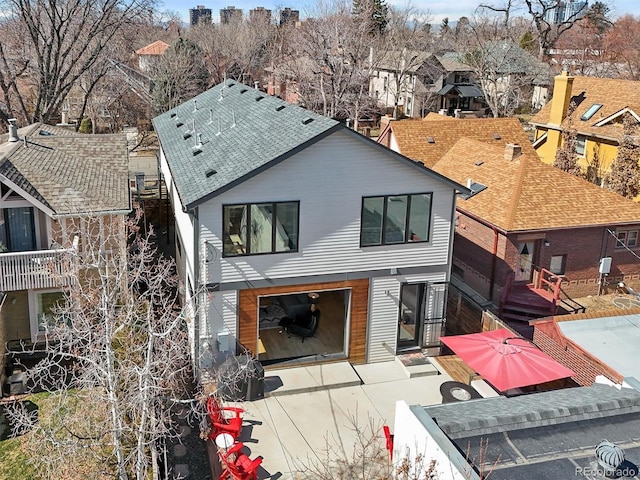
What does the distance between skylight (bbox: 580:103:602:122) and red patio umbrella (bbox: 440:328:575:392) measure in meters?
25.3

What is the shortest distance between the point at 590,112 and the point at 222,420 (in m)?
31.9

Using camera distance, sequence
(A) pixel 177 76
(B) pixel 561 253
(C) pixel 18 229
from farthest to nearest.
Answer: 1. (A) pixel 177 76
2. (B) pixel 561 253
3. (C) pixel 18 229

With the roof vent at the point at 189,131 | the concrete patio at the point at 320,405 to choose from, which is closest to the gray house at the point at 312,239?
the concrete patio at the point at 320,405

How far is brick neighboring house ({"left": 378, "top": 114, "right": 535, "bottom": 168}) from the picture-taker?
33.6 meters

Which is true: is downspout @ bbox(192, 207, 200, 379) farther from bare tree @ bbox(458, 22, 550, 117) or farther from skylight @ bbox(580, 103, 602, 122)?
bare tree @ bbox(458, 22, 550, 117)

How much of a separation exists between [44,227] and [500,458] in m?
15.7

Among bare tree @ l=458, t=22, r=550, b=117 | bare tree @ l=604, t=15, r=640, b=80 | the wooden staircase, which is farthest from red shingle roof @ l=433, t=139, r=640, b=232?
bare tree @ l=604, t=15, r=640, b=80

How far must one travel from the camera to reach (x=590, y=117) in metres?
37.2

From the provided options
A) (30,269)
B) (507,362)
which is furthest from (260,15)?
(507,362)

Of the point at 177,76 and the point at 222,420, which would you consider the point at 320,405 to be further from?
the point at 177,76

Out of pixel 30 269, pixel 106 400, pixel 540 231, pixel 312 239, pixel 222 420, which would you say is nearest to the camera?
pixel 106 400

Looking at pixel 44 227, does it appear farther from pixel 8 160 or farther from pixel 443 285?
pixel 443 285

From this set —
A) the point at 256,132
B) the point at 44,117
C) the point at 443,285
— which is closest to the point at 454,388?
the point at 443,285

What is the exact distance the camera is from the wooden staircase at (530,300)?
22547 millimetres
